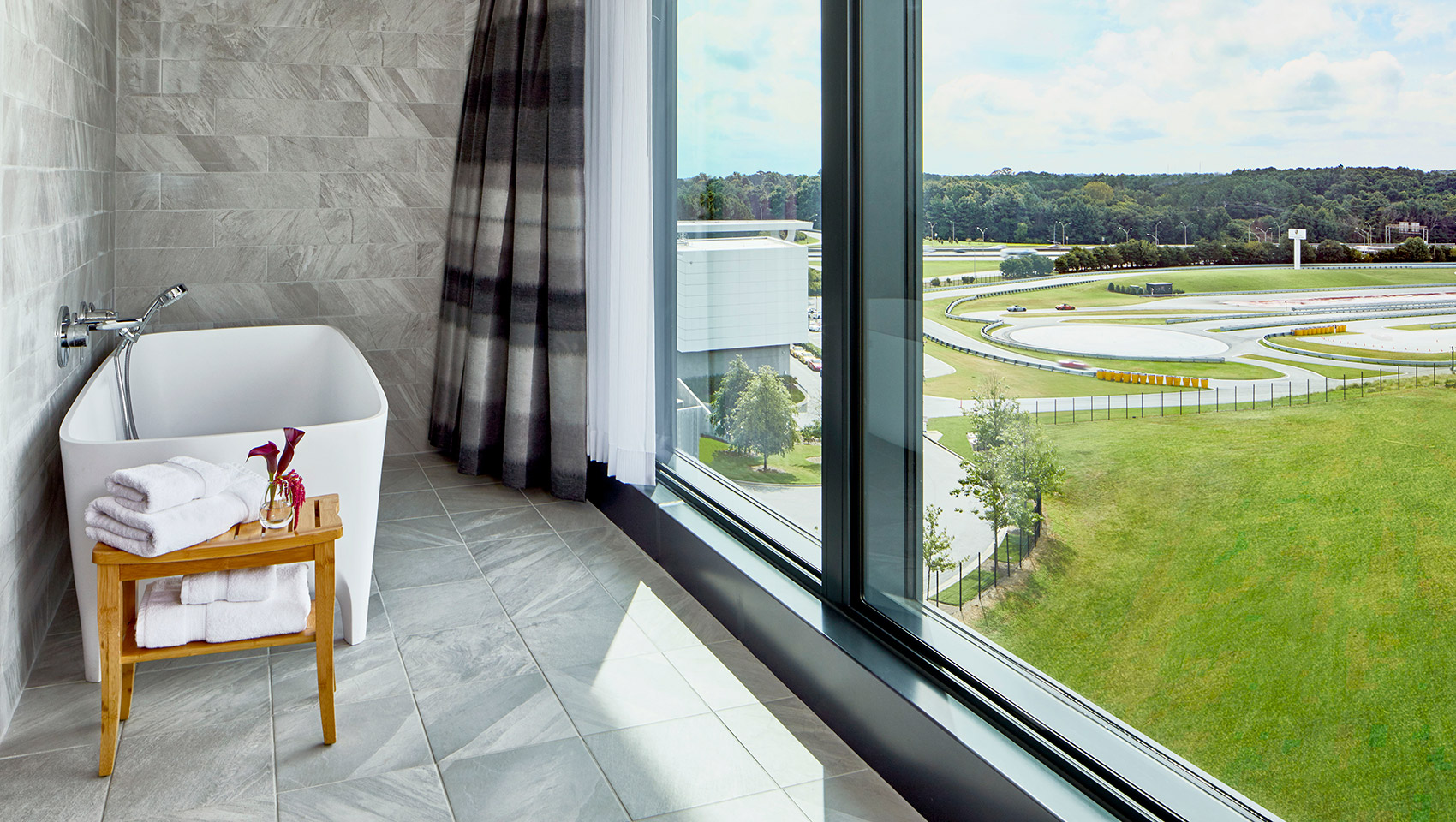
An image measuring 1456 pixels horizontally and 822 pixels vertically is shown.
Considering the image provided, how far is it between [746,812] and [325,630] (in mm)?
937

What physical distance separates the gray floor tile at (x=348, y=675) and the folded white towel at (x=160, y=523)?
447 mm

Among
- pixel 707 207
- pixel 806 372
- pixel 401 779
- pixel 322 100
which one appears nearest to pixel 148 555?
pixel 401 779

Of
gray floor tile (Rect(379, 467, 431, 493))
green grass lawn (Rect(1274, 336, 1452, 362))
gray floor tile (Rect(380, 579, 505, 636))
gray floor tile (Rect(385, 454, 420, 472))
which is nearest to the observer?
green grass lawn (Rect(1274, 336, 1452, 362))

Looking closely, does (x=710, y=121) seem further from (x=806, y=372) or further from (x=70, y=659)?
(x=70, y=659)

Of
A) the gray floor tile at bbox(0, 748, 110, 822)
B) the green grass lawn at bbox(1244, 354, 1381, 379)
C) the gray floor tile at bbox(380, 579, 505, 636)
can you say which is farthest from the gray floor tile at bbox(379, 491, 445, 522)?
the green grass lawn at bbox(1244, 354, 1381, 379)

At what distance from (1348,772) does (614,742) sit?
1.33 meters

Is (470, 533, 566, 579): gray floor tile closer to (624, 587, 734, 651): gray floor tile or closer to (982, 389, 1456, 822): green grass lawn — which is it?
(624, 587, 734, 651): gray floor tile

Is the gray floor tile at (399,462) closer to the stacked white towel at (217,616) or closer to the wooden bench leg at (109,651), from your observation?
the stacked white towel at (217,616)

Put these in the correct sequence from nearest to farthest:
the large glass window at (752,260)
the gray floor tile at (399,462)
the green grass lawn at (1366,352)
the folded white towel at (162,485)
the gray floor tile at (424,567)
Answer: the green grass lawn at (1366,352) → the folded white towel at (162,485) → the large glass window at (752,260) → the gray floor tile at (424,567) → the gray floor tile at (399,462)

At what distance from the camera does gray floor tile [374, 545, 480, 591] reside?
298 centimetres

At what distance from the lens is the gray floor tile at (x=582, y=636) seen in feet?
8.11

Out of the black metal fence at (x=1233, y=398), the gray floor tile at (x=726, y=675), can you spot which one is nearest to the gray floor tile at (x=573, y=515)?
the gray floor tile at (x=726, y=675)

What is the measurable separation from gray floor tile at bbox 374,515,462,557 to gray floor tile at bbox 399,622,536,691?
71 cm

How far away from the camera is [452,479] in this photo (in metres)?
4.10
